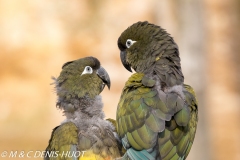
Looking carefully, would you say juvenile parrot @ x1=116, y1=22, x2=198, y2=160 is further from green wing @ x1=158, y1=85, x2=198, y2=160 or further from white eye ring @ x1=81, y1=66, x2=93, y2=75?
white eye ring @ x1=81, y1=66, x2=93, y2=75

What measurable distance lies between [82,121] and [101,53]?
3.42m

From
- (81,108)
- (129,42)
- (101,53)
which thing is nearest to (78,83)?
(81,108)

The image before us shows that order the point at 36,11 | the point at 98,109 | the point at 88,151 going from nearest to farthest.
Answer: the point at 88,151, the point at 98,109, the point at 36,11

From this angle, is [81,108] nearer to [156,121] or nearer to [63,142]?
[63,142]

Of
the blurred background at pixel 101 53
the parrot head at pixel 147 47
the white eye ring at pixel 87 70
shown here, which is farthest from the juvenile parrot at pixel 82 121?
the blurred background at pixel 101 53

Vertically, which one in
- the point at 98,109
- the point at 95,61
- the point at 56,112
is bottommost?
the point at 98,109

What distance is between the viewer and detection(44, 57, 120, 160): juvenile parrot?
7.55ft

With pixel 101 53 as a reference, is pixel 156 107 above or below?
below

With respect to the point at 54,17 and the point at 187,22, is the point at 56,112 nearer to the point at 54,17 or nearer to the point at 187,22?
the point at 54,17

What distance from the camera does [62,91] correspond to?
8.49 ft

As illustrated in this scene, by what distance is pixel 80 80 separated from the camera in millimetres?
2633

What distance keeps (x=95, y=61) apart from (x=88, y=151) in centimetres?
63

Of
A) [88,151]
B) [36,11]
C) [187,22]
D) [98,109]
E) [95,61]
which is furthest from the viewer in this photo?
[36,11]

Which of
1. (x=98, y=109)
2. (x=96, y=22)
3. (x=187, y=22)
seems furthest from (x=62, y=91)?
(x=96, y=22)
